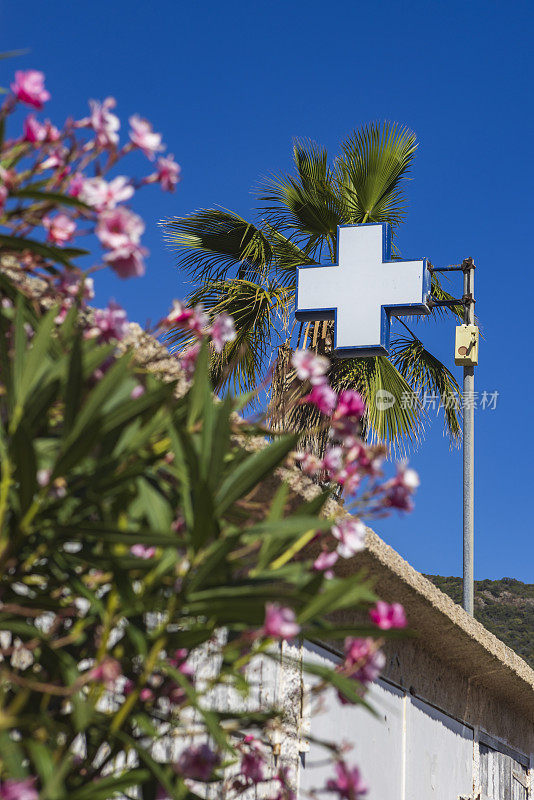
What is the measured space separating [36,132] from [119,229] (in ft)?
1.19

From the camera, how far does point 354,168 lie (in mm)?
10680

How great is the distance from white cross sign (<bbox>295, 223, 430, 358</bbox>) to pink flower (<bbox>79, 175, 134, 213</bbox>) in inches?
242

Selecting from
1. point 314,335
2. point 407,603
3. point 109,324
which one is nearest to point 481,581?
point 314,335

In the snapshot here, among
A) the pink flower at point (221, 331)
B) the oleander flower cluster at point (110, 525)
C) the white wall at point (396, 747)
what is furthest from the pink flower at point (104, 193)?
the white wall at point (396, 747)

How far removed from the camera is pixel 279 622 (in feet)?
6.42

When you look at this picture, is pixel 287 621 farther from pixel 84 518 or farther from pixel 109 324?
pixel 109 324

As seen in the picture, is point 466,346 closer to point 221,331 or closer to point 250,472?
point 221,331

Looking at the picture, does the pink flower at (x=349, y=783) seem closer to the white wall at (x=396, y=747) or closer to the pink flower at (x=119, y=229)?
the pink flower at (x=119, y=229)

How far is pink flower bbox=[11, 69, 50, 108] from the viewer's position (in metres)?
2.28

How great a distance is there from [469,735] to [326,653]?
3.50m

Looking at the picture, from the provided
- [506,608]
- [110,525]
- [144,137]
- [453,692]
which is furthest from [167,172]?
[506,608]

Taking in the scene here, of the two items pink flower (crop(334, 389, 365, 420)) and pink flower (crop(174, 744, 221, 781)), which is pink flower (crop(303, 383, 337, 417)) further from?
pink flower (crop(174, 744, 221, 781))

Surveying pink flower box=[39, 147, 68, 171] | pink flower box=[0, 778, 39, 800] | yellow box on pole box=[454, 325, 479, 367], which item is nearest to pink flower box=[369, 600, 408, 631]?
pink flower box=[0, 778, 39, 800]

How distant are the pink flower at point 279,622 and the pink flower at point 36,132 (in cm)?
122
